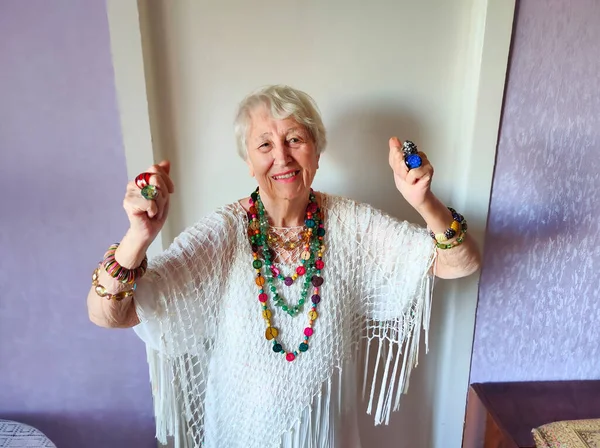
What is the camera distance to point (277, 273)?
98 cm

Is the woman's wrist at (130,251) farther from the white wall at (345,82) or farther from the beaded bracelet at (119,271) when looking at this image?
the white wall at (345,82)

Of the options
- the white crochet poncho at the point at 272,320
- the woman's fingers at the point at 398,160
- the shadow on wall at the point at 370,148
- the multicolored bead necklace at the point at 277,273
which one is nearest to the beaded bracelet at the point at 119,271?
the white crochet poncho at the point at 272,320

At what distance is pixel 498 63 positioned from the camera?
1.08m

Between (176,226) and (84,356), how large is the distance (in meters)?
0.42

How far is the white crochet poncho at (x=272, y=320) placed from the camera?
0.95 meters

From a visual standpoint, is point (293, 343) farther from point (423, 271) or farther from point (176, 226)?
point (176, 226)

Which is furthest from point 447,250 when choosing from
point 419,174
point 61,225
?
point 61,225

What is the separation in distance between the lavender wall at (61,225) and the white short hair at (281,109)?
0.33 meters

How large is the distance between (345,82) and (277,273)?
1.61 ft

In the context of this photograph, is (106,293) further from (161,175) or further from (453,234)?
(453,234)

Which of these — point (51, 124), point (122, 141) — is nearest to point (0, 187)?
point (51, 124)

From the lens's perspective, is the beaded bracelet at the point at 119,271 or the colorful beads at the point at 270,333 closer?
the beaded bracelet at the point at 119,271

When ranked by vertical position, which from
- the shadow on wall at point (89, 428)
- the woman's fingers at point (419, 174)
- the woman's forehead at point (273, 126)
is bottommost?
the shadow on wall at point (89, 428)

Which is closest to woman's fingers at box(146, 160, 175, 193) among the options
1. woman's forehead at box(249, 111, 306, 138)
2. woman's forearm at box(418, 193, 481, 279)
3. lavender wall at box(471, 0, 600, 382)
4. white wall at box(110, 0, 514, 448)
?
woman's forehead at box(249, 111, 306, 138)
